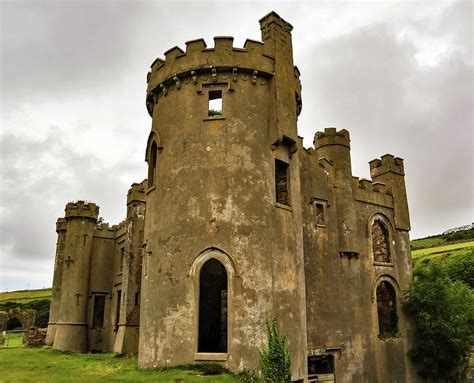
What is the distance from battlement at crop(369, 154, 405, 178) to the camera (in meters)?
23.0

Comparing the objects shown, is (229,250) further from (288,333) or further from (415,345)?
(415,345)

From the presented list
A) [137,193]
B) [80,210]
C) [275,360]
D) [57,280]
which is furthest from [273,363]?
[57,280]

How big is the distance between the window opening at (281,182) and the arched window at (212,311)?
135 inches

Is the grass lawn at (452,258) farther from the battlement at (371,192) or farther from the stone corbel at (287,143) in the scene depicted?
the stone corbel at (287,143)

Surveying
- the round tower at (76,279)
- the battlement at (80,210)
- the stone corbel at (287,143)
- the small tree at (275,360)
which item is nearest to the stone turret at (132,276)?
the round tower at (76,279)

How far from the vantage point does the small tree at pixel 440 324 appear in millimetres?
19703

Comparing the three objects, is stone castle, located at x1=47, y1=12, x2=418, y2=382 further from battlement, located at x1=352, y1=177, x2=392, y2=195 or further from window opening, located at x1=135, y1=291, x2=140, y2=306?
window opening, located at x1=135, y1=291, x2=140, y2=306

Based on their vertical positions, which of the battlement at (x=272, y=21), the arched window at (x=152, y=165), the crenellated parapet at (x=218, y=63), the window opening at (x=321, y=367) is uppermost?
the battlement at (x=272, y=21)

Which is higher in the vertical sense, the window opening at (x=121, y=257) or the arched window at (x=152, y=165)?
the arched window at (x=152, y=165)

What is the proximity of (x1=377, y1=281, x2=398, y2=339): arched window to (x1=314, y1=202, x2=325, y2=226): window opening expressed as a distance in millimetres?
5219

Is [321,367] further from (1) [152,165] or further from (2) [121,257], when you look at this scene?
(2) [121,257]

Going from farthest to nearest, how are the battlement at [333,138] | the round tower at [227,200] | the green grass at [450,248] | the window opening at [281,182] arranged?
the green grass at [450,248] → the battlement at [333,138] → the window opening at [281,182] → the round tower at [227,200]

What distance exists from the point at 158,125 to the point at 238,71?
3.28 m

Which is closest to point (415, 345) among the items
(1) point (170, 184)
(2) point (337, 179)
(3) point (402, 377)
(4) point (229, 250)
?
(3) point (402, 377)
